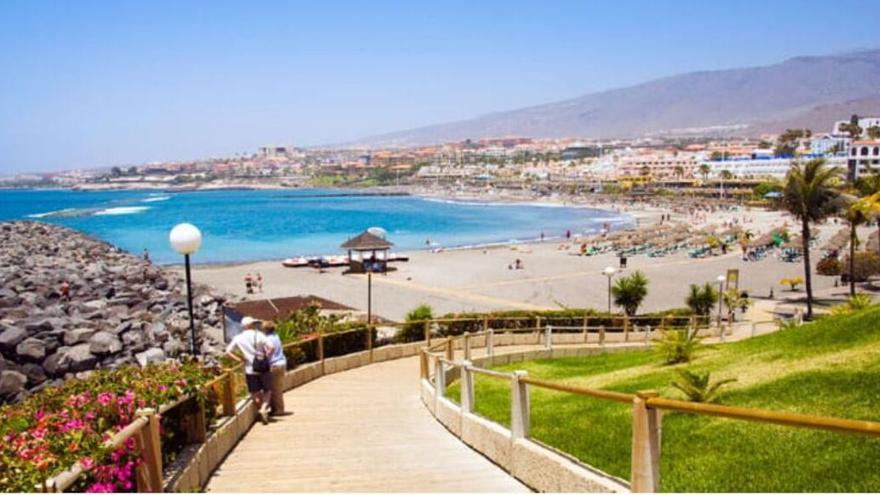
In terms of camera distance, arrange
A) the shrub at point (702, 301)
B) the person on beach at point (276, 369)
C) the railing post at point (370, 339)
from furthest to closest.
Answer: the shrub at point (702, 301)
the railing post at point (370, 339)
the person on beach at point (276, 369)

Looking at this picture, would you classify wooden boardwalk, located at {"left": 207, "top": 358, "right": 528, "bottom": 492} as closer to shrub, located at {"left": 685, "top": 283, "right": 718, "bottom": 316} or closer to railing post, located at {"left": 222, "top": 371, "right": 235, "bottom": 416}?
railing post, located at {"left": 222, "top": 371, "right": 235, "bottom": 416}

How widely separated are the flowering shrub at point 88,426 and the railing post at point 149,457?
0.31ft

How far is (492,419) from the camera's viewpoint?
7656mm

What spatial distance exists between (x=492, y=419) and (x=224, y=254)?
61.9m

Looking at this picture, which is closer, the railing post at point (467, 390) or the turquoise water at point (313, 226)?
the railing post at point (467, 390)

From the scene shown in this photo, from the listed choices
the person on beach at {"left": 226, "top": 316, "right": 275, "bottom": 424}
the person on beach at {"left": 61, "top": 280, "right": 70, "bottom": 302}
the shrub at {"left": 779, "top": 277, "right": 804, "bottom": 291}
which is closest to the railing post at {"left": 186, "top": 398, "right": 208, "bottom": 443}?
the person on beach at {"left": 226, "top": 316, "right": 275, "bottom": 424}

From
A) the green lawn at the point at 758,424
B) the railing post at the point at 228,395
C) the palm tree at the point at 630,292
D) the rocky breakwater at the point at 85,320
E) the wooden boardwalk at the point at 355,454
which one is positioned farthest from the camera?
the palm tree at the point at 630,292

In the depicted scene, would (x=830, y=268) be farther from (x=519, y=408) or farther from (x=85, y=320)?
(x=519, y=408)

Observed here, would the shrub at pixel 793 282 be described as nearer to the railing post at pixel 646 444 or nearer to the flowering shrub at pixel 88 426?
the flowering shrub at pixel 88 426

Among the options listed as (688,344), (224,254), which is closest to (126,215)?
(224,254)

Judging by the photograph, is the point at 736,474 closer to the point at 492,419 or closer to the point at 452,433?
the point at 492,419

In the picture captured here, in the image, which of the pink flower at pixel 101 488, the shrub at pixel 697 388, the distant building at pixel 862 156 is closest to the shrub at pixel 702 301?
the shrub at pixel 697 388

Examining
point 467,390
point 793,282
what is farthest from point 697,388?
point 793,282

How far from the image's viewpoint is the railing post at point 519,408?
6445 millimetres
